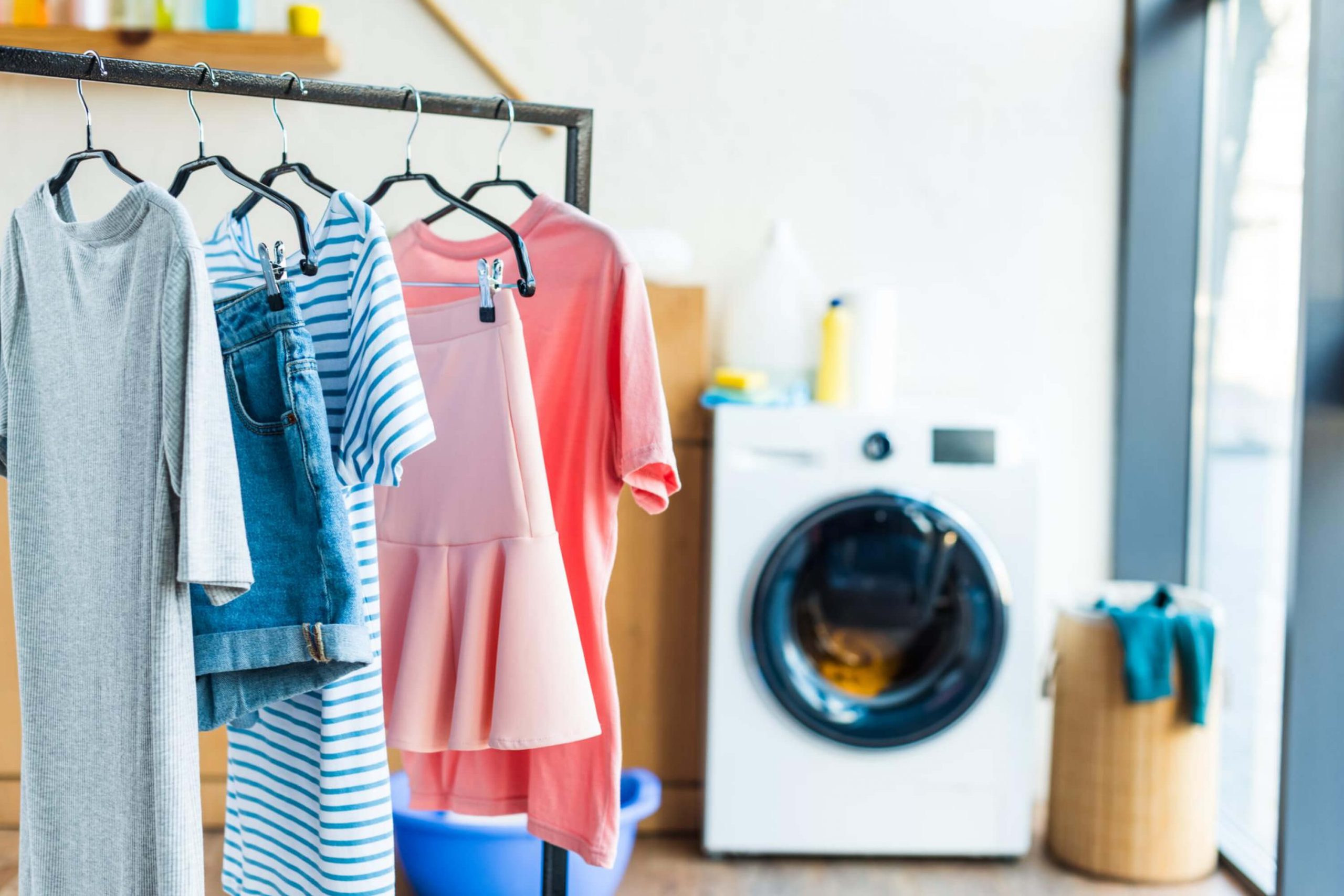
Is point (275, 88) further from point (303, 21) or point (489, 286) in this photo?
point (303, 21)

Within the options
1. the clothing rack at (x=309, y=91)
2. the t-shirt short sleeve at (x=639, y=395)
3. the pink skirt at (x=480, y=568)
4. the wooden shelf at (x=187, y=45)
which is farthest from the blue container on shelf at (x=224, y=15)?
the t-shirt short sleeve at (x=639, y=395)

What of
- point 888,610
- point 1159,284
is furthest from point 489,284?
point 1159,284

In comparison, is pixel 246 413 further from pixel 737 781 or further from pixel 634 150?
pixel 634 150

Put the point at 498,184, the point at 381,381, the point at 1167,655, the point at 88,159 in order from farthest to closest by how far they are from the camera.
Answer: the point at 1167,655 → the point at 498,184 → the point at 88,159 → the point at 381,381

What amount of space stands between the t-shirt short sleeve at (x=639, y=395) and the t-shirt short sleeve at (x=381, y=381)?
0.26 meters

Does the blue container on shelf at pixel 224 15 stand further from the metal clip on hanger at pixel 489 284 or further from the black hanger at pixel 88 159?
the metal clip on hanger at pixel 489 284

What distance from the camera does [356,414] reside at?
39.6 inches

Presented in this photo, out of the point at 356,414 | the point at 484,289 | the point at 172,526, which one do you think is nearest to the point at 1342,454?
the point at 484,289

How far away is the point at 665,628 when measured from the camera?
2.37 meters

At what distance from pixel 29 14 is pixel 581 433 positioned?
75.4 inches

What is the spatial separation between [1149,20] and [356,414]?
7.65 ft

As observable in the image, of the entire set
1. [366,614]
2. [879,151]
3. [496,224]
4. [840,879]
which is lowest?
[840,879]

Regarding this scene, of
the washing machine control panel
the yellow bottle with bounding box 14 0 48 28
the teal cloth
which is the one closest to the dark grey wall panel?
the teal cloth

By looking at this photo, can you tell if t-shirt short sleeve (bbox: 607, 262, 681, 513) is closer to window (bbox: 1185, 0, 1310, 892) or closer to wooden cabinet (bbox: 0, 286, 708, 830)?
wooden cabinet (bbox: 0, 286, 708, 830)
